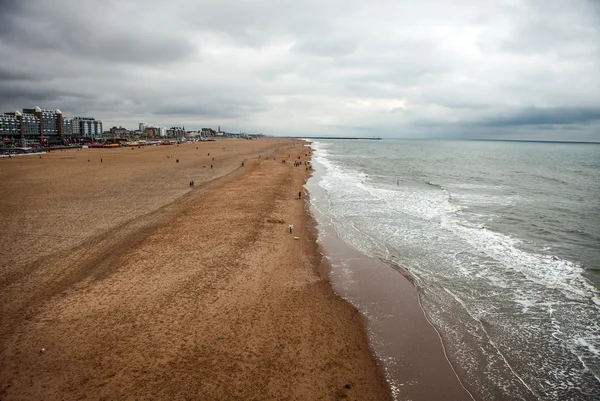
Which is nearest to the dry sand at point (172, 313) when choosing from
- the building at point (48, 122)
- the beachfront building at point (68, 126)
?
the building at point (48, 122)

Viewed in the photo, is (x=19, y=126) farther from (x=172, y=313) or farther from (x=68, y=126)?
(x=172, y=313)

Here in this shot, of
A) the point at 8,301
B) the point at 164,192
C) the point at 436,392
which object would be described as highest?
the point at 164,192

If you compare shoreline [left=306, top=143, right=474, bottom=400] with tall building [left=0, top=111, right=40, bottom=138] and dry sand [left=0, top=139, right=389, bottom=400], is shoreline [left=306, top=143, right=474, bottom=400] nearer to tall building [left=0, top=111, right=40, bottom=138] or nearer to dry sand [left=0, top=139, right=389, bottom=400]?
dry sand [left=0, top=139, right=389, bottom=400]

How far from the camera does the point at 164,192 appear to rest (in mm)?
28609

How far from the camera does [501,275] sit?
541 inches

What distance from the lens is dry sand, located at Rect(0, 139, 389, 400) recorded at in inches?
294

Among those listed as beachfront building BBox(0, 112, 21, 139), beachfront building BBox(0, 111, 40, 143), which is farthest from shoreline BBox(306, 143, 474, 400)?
beachfront building BBox(0, 112, 21, 139)

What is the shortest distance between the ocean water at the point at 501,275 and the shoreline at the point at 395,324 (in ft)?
1.31

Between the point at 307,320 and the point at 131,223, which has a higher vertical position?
the point at 131,223

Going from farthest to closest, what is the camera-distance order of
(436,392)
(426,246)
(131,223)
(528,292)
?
(131,223) < (426,246) < (528,292) < (436,392)

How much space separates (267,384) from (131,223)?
14961 mm

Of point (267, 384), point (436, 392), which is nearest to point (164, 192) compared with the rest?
point (267, 384)

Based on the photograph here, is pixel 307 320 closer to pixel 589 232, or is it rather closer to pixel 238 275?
pixel 238 275

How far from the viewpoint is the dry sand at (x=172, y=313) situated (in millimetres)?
7457
